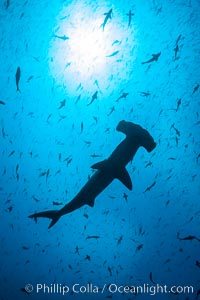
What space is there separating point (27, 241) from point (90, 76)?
16.3 feet

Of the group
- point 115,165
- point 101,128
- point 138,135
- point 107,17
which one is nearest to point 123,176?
point 115,165

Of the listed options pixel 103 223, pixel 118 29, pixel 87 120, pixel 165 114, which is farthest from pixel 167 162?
pixel 118 29

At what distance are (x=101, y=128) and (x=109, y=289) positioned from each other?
5.51 metres

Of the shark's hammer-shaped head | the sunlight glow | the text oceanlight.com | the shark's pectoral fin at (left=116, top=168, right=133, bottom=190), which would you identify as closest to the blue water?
the sunlight glow

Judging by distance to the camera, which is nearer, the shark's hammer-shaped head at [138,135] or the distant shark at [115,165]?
the distant shark at [115,165]

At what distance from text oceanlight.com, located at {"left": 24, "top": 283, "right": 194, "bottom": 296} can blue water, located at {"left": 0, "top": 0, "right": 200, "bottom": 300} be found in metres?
0.31

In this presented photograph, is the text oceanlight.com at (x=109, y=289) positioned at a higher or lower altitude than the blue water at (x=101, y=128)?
lower

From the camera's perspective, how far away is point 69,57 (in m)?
3.89

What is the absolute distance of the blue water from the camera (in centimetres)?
368

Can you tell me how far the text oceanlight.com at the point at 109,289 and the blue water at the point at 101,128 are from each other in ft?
1.01

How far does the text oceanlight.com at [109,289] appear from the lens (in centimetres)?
728

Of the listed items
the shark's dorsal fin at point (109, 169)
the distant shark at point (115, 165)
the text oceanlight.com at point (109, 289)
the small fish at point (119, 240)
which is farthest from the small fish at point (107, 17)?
the text oceanlight.com at point (109, 289)

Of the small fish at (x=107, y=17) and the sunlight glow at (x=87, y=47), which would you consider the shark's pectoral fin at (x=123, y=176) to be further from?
the small fish at (x=107, y=17)

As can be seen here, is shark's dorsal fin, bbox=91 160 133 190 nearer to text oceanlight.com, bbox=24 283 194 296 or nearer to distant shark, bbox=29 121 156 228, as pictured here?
distant shark, bbox=29 121 156 228
